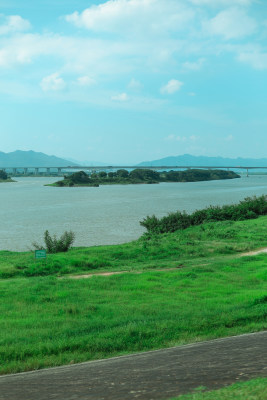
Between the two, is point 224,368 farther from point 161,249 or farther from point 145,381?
point 161,249

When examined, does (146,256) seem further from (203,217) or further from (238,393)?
(203,217)

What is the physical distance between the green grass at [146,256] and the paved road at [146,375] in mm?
7356

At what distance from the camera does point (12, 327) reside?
312 inches

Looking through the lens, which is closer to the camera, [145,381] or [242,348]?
[145,381]

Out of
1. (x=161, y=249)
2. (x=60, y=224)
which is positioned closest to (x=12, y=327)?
(x=161, y=249)

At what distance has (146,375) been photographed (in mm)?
5875

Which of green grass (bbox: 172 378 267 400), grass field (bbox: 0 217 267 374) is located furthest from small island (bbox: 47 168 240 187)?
green grass (bbox: 172 378 267 400)

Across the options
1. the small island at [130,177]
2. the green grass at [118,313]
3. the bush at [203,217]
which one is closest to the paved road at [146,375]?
the green grass at [118,313]

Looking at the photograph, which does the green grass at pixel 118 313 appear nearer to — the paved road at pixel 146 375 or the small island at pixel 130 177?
the paved road at pixel 146 375

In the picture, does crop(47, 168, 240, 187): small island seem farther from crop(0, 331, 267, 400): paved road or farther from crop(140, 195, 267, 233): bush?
crop(0, 331, 267, 400): paved road

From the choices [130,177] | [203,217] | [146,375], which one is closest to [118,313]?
[146,375]

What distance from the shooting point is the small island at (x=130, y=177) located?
132125 mm

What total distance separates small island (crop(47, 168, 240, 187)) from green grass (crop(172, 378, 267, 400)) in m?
124

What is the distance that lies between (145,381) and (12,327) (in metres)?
3.16
